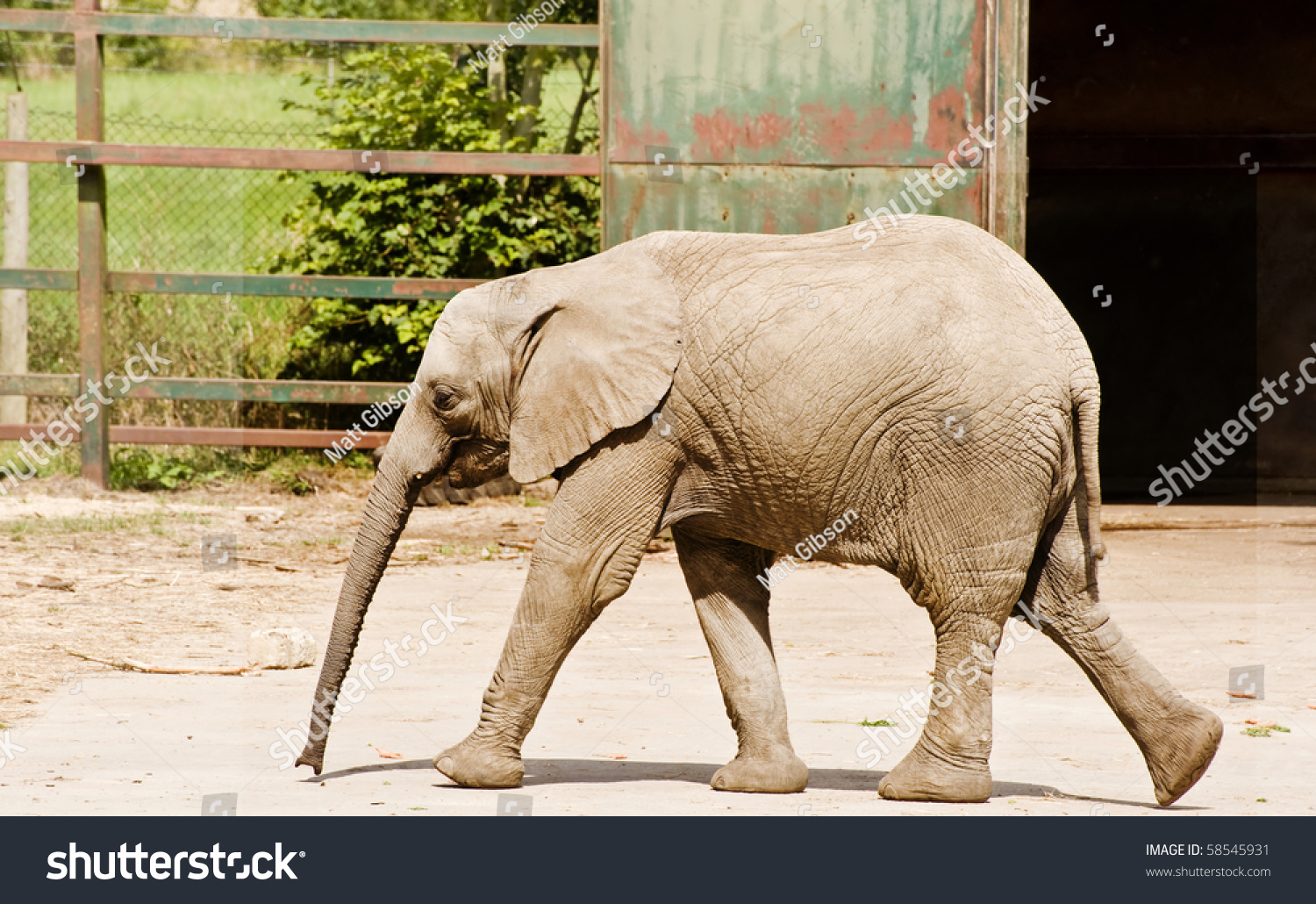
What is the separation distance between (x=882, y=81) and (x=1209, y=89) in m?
6.85

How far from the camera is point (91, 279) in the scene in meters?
12.8

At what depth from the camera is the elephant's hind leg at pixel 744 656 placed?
238 inches

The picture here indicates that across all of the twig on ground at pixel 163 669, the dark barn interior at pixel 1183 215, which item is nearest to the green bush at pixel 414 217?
the dark barn interior at pixel 1183 215

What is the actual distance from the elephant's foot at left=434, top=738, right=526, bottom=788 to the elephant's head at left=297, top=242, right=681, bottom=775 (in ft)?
1.57

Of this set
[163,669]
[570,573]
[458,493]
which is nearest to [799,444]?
[570,573]

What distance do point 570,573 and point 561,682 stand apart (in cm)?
231

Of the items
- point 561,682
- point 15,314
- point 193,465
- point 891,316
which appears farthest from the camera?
point 15,314

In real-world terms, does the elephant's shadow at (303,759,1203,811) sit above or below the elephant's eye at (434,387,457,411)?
below

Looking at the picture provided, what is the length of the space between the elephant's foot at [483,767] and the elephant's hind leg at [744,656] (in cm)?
73

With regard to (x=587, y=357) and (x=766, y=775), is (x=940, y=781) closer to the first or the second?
(x=766, y=775)

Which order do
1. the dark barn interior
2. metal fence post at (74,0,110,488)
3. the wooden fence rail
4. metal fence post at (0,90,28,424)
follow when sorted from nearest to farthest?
the wooden fence rail, metal fence post at (74,0,110,488), metal fence post at (0,90,28,424), the dark barn interior

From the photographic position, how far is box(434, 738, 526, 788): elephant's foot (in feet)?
19.3

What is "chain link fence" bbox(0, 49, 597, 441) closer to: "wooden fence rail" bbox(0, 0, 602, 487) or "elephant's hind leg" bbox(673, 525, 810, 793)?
"wooden fence rail" bbox(0, 0, 602, 487)

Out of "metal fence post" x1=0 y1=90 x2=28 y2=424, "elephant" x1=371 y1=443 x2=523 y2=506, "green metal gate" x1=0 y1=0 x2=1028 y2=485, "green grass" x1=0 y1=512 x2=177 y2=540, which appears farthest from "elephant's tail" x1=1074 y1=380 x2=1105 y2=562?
"metal fence post" x1=0 y1=90 x2=28 y2=424
